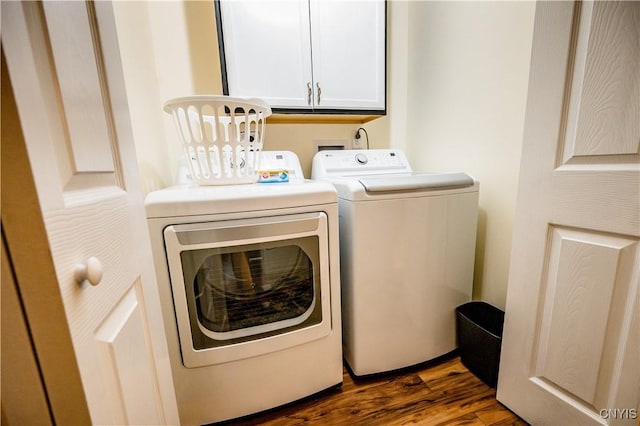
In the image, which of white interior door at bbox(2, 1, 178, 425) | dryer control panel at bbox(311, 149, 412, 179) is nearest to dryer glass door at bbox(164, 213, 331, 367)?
white interior door at bbox(2, 1, 178, 425)

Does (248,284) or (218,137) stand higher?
(218,137)

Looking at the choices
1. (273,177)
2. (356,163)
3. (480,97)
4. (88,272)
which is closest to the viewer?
(88,272)

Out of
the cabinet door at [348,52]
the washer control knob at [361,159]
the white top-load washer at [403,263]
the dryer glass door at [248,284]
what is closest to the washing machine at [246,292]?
the dryer glass door at [248,284]

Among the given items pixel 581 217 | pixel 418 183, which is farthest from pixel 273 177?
pixel 581 217

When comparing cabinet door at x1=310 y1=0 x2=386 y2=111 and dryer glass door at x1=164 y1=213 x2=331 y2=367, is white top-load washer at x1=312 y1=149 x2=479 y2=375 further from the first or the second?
cabinet door at x1=310 y1=0 x2=386 y2=111

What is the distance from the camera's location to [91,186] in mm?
402

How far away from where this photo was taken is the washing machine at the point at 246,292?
2.76 ft

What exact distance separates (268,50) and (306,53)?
0.64ft

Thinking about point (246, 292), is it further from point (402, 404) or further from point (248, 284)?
point (402, 404)

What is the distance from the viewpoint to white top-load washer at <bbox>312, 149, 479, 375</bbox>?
1.06m

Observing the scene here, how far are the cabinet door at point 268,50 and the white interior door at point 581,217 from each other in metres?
0.97

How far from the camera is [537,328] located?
2.96ft

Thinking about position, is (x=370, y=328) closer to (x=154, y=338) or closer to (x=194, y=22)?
(x=154, y=338)

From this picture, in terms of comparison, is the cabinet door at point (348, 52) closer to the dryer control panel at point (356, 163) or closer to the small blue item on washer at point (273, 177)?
the dryer control panel at point (356, 163)
